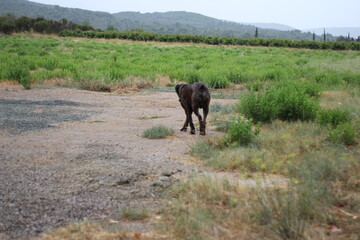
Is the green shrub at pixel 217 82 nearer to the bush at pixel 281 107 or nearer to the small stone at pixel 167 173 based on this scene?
the bush at pixel 281 107

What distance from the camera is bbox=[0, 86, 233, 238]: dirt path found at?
14.8ft

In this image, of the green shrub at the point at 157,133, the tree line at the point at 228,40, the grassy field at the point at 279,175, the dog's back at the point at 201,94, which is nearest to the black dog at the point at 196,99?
the dog's back at the point at 201,94

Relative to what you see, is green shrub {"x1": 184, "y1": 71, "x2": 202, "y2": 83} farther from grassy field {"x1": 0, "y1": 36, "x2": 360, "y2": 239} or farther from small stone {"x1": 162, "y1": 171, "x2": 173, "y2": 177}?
small stone {"x1": 162, "y1": 171, "x2": 173, "y2": 177}

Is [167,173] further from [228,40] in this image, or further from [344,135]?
[228,40]

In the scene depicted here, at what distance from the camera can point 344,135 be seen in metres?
7.15

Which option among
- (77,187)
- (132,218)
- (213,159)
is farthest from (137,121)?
(132,218)

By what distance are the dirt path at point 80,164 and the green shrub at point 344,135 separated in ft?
8.37

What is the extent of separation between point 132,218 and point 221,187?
115cm

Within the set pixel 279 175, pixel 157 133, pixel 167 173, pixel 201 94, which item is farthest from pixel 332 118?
pixel 167 173

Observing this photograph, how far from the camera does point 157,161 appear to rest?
254 inches

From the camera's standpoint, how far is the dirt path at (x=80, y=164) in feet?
14.8

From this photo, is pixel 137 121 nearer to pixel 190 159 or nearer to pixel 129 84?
pixel 190 159

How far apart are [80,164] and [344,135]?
451 cm

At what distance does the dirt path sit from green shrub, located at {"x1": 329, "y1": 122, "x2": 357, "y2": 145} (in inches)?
100
